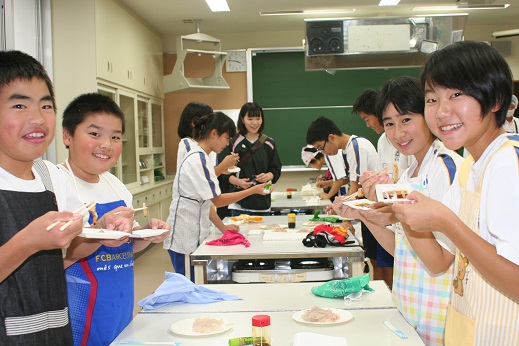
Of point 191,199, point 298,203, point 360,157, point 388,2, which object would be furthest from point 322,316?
point 388,2

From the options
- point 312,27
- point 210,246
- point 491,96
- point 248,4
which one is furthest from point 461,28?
point 491,96

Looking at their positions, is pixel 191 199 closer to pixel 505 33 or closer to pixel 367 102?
pixel 367 102

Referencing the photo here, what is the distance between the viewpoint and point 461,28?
5312 mm

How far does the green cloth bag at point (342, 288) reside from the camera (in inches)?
81.0

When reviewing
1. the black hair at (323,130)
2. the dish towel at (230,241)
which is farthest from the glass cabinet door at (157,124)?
the dish towel at (230,241)

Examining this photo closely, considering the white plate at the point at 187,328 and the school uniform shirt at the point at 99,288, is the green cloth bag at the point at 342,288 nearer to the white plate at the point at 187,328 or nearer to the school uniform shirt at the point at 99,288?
the white plate at the point at 187,328

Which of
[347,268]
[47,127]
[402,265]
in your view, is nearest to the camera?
[47,127]

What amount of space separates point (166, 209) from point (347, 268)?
204 inches

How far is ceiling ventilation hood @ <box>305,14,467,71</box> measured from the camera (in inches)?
Answer: 204

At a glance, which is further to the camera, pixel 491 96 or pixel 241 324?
pixel 241 324

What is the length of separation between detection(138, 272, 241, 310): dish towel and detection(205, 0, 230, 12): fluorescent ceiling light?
4.85 m

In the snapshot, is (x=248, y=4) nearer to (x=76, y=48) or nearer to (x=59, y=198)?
(x=76, y=48)

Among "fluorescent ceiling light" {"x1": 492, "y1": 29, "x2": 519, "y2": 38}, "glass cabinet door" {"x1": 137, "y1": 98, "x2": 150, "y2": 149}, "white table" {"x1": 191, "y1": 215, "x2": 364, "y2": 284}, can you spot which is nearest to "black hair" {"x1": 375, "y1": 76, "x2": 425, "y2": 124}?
"white table" {"x1": 191, "y1": 215, "x2": 364, "y2": 284}

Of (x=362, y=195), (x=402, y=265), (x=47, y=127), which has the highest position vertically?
(x=47, y=127)
